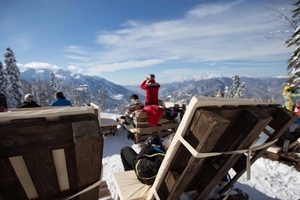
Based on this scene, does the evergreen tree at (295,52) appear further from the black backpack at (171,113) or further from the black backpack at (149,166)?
the black backpack at (149,166)

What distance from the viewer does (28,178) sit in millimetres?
1310

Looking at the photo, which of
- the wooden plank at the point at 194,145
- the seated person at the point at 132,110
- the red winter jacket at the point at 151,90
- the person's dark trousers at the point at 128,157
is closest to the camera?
the wooden plank at the point at 194,145

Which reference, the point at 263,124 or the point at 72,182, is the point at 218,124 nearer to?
the point at 263,124

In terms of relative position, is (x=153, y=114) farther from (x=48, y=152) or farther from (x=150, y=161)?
(x=48, y=152)

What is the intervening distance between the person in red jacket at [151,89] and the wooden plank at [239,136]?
544 centimetres

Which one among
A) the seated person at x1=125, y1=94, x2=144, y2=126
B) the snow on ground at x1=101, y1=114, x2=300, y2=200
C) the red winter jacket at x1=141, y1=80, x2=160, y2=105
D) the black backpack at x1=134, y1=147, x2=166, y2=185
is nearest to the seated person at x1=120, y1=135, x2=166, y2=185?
the black backpack at x1=134, y1=147, x2=166, y2=185

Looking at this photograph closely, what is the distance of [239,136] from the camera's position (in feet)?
5.87

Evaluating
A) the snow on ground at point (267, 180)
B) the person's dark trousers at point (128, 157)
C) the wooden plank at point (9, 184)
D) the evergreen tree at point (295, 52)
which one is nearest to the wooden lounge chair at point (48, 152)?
the wooden plank at point (9, 184)

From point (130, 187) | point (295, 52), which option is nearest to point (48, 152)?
point (130, 187)

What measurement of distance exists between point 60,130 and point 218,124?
39.8 inches

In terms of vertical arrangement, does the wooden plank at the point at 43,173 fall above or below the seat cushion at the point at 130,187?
above

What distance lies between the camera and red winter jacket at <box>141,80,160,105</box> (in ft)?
24.5

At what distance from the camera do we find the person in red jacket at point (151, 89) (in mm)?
7488

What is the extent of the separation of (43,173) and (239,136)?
162 centimetres
